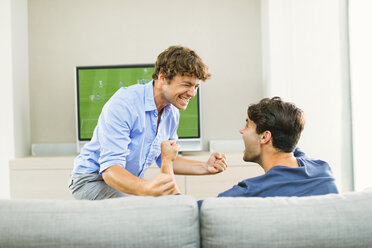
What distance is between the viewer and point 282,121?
1.61 metres

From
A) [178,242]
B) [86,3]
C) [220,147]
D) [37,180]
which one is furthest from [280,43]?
[178,242]

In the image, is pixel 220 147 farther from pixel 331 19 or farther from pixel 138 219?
pixel 138 219

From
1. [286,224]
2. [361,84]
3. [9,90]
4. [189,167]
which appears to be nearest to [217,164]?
[189,167]

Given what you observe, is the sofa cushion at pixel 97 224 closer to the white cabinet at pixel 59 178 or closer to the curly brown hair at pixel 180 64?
the curly brown hair at pixel 180 64

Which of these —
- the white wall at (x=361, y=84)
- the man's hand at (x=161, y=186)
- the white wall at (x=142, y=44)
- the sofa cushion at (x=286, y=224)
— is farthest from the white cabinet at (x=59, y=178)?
the sofa cushion at (x=286, y=224)

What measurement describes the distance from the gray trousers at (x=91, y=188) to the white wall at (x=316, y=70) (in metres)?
2.26

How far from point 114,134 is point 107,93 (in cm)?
215

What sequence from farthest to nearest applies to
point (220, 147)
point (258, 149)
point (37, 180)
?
point (220, 147) → point (37, 180) → point (258, 149)

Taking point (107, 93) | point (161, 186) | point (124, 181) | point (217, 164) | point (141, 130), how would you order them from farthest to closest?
point (107, 93)
point (217, 164)
point (141, 130)
point (124, 181)
point (161, 186)

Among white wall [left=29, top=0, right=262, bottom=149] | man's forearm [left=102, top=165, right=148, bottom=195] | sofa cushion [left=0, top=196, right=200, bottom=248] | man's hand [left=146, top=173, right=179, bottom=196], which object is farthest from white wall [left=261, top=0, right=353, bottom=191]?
sofa cushion [left=0, top=196, right=200, bottom=248]

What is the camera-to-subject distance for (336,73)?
141 inches

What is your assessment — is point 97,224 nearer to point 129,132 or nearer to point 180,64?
A: point 129,132

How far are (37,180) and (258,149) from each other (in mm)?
2468

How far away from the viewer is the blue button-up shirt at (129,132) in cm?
159
